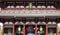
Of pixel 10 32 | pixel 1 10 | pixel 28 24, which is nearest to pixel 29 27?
pixel 28 24

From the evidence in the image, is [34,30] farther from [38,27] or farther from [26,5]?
[26,5]

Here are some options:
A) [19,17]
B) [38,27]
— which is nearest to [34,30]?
[38,27]

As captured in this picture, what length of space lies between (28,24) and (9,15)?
2799mm

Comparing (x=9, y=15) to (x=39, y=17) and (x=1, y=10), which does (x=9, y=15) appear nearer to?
(x=1, y=10)

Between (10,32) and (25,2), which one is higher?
(25,2)

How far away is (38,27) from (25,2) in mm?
4101

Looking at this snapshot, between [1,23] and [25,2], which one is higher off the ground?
[25,2]

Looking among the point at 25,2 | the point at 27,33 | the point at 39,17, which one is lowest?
the point at 27,33

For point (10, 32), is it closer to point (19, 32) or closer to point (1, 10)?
point (19, 32)

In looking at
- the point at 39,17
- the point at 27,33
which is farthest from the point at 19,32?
the point at 39,17

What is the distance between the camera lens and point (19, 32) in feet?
98.0

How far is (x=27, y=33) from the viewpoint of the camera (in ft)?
99.2

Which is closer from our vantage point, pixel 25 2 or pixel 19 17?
pixel 19 17

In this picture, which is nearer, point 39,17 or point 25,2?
point 39,17
